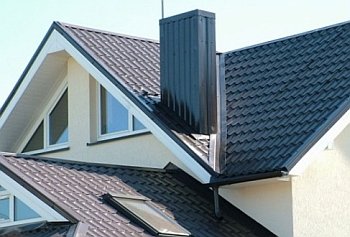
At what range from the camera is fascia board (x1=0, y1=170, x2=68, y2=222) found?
46.3ft

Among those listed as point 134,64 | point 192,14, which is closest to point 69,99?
point 134,64

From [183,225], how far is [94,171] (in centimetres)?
173

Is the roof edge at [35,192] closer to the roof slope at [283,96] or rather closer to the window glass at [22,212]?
the window glass at [22,212]

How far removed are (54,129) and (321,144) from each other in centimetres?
604

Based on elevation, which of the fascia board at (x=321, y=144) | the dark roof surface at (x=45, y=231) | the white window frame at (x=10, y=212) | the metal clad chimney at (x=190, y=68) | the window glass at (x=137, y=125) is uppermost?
the metal clad chimney at (x=190, y=68)

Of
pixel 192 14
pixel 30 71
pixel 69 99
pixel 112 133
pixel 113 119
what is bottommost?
pixel 112 133

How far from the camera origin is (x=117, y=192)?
15445mm

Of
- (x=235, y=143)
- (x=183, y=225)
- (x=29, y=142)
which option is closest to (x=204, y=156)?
(x=235, y=143)

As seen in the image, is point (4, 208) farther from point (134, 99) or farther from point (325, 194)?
point (325, 194)

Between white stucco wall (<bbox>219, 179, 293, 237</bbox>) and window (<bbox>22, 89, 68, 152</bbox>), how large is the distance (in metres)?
4.40

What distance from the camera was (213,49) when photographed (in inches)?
722

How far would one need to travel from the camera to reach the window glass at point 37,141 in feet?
66.4

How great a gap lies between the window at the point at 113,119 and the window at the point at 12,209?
3.34 meters

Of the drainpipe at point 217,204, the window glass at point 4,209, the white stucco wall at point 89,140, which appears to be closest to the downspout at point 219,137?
the drainpipe at point 217,204
